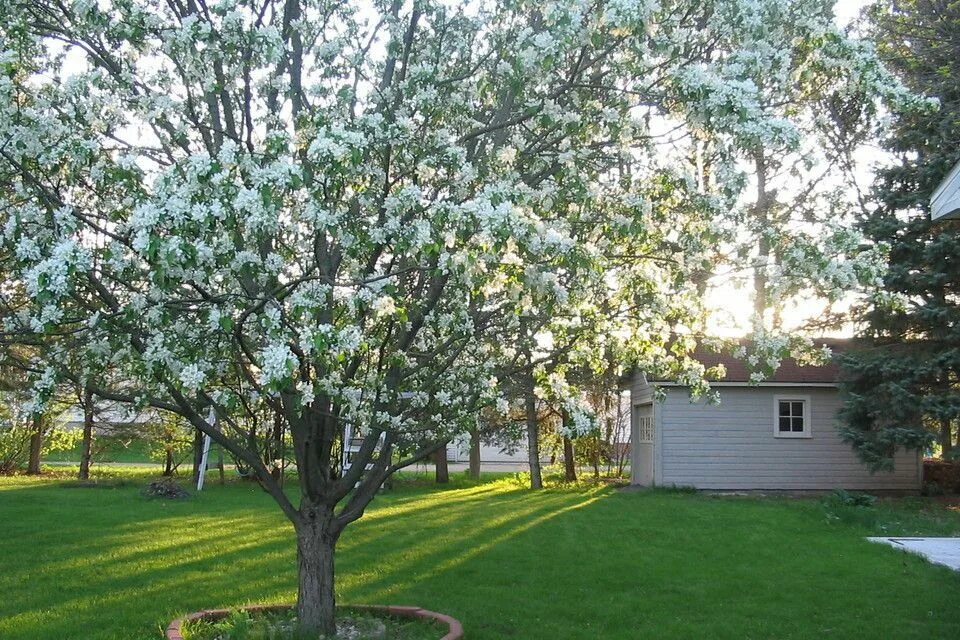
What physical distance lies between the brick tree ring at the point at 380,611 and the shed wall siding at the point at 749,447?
42.4ft

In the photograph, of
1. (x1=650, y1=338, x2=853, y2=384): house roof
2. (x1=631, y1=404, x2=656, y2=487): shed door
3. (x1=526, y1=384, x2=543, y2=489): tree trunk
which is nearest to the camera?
(x1=650, y1=338, x2=853, y2=384): house roof

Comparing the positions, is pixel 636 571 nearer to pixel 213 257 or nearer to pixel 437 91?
pixel 437 91

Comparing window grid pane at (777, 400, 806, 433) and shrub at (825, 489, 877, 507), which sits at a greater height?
window grid pane at (777, 400, 806, 433)

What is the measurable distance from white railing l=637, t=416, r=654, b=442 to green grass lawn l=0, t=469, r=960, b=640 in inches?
195

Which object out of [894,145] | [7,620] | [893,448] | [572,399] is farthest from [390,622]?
[894,145]

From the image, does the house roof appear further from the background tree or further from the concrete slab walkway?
the concrete slab walkway

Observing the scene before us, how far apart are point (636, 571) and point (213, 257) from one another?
681 cm

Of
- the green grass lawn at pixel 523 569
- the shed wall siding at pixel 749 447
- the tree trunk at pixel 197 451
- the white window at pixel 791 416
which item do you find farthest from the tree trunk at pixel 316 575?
the tree trunk at pixel 197 451

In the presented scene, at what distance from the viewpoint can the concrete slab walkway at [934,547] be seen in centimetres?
1028

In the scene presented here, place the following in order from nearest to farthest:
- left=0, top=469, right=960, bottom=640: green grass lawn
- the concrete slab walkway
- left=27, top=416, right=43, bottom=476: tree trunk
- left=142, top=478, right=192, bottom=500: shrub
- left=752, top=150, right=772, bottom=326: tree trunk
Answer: left=752, top=150, right=772, bottom=326: tree trunk < left=0, top=469, right=960, bottom=640: green grass lawn < the concrete slab walkway < left=142, top=478, right=192, bottom=500: shrub < left=27, top=416, right=43, bottom=476: tree trunk

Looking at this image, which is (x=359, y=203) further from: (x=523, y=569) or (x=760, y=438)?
(x=760, y=438)

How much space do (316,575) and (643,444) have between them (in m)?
15.8

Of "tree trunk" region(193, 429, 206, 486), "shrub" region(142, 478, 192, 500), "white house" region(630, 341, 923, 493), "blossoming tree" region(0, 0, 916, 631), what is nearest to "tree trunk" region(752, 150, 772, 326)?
"blossoming tree" region(0, 0, 916, 631)

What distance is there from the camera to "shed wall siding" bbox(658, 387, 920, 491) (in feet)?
64.2
